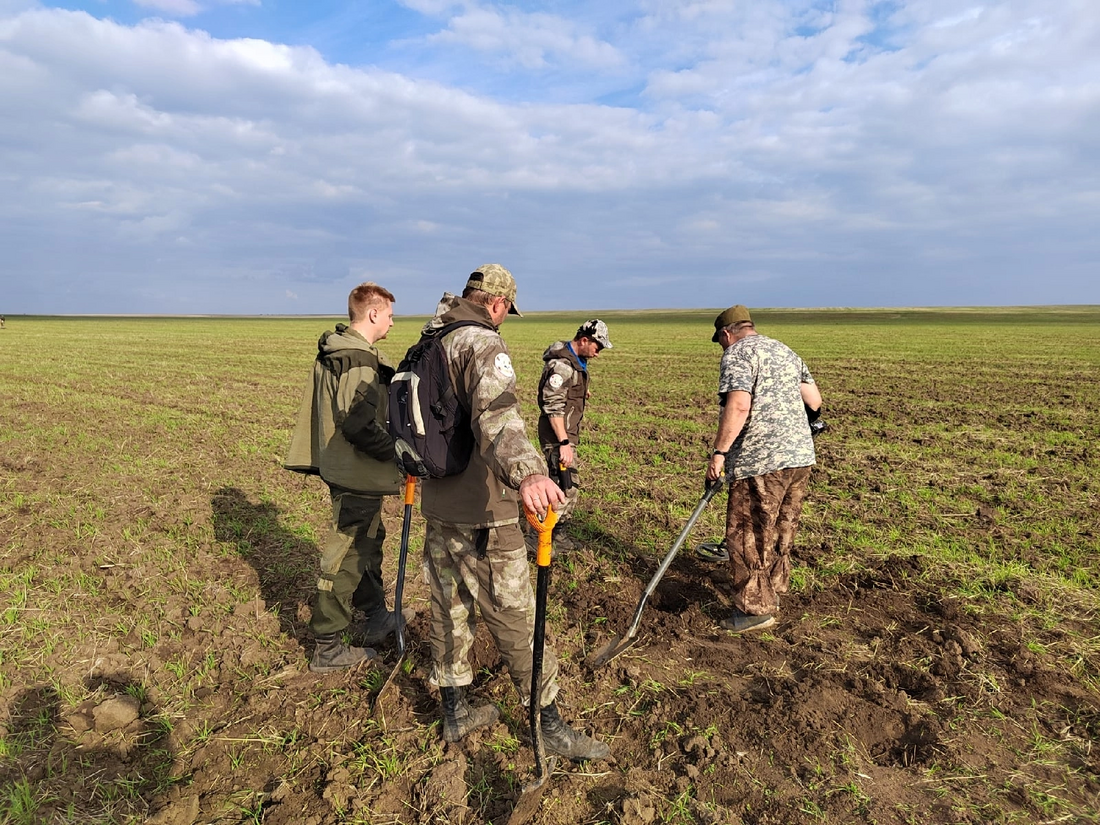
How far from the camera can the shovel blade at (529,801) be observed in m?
2.99

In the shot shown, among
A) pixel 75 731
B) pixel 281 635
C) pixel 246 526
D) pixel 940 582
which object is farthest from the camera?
pixel 246 526

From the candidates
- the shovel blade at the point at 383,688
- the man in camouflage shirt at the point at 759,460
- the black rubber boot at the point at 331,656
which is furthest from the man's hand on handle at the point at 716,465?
the black rubber boot at the point at 331,656

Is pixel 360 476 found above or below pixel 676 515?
above

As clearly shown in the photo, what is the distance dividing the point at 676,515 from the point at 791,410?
9.78 ft

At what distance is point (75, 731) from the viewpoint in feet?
12.3

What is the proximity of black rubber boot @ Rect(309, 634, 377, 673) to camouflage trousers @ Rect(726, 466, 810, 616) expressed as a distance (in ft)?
9.66

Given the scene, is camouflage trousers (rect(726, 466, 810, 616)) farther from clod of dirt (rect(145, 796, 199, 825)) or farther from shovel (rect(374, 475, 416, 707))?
clod of dirt (rect(145, 796, 199, 825))

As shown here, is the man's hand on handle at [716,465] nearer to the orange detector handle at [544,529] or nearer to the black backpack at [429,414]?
the orange detector handle at [544,529]

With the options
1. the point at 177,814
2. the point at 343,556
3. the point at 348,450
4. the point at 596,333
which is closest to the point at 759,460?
the point at 596,333

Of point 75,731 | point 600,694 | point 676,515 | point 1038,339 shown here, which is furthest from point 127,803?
point 1038,339

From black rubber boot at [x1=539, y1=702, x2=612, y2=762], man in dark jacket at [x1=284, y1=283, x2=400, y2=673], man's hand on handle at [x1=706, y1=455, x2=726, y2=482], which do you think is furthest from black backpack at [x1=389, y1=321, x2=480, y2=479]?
man's hand on handle at [x1=706, y1=455, x2=726, y2=482]

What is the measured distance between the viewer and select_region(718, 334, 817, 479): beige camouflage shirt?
4.76 m

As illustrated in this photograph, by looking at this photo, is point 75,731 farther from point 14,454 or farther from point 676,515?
point 14,454

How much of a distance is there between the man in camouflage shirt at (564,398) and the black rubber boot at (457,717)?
8.53 ft
